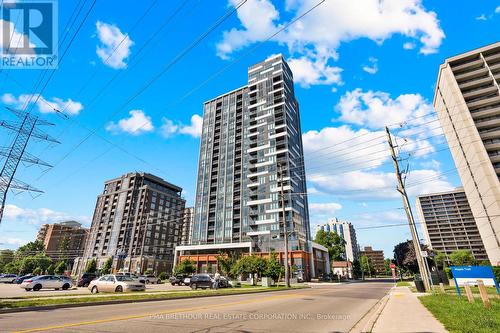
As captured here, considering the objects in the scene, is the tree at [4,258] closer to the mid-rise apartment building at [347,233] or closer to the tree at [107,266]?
the tree at [107,266]

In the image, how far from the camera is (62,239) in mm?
138250

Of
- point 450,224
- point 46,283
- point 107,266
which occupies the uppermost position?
point 450,224

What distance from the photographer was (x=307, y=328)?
24.4 ft

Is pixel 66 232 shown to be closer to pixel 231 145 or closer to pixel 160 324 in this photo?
pixel 231 145

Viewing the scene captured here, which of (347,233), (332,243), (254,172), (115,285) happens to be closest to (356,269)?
(332,243)

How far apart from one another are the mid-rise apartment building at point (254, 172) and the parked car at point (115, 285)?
4487cm

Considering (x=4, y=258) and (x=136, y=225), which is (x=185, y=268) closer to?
(x=136, y=225)

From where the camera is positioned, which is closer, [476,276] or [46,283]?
[476,276]

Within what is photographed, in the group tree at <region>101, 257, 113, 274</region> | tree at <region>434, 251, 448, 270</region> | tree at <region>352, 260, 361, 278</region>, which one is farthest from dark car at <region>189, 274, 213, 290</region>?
tree at <region>352, 260, 361, 278</region>

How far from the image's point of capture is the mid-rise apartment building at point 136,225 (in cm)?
9544

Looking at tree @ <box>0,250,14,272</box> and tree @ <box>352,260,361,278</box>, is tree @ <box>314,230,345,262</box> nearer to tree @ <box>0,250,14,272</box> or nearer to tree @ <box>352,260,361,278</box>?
tree @ <box>352,260,361,278</box>

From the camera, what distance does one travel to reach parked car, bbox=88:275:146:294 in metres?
21.3

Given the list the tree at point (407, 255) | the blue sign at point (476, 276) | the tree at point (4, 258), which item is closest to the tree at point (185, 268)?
the tree at point (407, 255)

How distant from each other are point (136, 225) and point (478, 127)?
10640 centimetres
